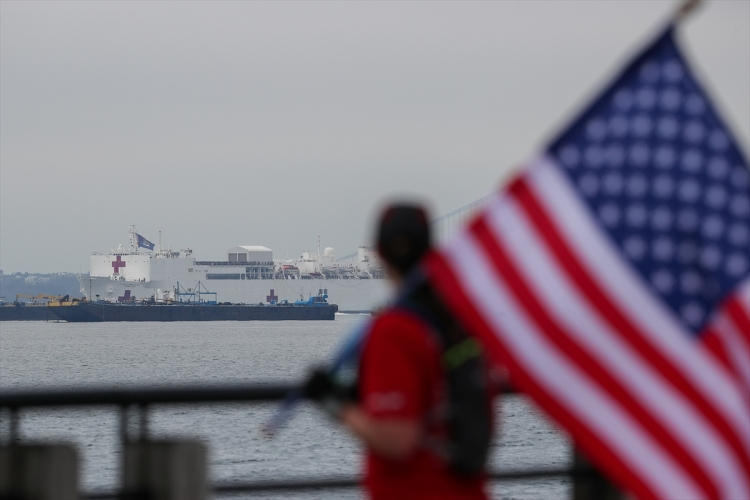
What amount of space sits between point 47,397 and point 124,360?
5556 centimetres

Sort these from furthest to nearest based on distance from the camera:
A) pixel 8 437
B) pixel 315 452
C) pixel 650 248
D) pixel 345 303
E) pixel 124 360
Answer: pixel 345 303 < pixel 124 360 < pixel 315 452 < pixel 8 437 < pixel 650 248

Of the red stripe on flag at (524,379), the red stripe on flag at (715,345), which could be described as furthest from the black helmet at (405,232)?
the red stripe on flag at (715,345)

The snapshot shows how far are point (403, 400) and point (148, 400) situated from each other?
1.25 metres

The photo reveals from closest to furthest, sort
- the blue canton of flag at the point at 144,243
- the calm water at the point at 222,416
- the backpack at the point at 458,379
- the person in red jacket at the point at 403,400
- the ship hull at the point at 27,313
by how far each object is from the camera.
Answer: the person in red jacket at the point at 403,400 → the backpack at the point at 458,379 → the calm water at the point at 222,416 → the ship hull at the point at 27,313 → the blue canton of flag at the point at 144,243

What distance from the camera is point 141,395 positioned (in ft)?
10.2

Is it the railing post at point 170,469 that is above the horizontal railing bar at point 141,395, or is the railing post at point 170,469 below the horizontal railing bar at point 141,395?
below

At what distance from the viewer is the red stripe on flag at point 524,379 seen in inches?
82.4

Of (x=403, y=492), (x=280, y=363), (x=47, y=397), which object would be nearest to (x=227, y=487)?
(x=47, y=397)

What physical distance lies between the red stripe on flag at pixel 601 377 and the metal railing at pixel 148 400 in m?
1.08

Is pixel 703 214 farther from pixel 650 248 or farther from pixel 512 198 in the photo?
pixel 512 198

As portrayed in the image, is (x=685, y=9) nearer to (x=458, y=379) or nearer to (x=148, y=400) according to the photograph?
(x=458, y=379)

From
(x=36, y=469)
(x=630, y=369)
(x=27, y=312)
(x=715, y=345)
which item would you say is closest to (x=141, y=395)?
(x=36, y=469)

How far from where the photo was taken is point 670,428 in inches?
82.6

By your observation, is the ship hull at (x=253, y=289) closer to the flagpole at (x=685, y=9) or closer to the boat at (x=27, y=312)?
the boat at (x=27, y=312)
